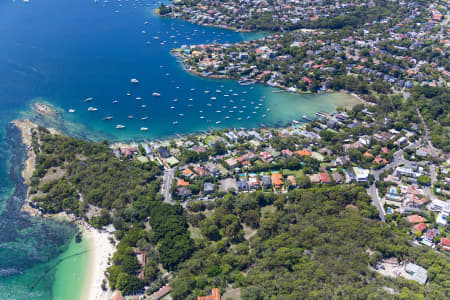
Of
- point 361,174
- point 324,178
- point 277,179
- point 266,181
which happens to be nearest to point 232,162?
point 266,181

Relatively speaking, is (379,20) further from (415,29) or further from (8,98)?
(8,98)

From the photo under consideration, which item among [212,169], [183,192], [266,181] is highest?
[212,169]

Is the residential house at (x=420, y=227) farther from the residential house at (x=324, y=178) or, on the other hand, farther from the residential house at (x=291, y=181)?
the residential house at (x=291, y=181)

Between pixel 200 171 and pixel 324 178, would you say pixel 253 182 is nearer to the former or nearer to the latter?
pixel 200 171

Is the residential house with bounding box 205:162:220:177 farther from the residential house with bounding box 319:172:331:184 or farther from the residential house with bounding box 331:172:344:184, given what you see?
the residential house with bounding box 331:172:344:184

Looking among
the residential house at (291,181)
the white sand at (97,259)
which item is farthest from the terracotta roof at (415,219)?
the white sand at (97,259)

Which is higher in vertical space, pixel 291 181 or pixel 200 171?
pixel 291 181

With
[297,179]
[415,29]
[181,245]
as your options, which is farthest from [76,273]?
[415,29]
